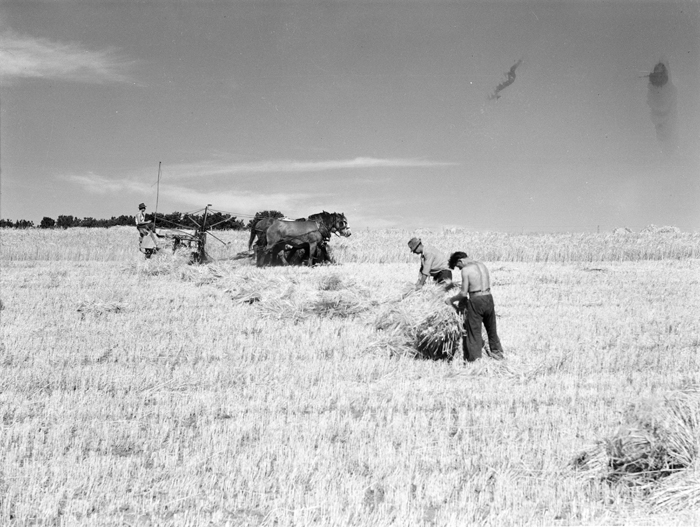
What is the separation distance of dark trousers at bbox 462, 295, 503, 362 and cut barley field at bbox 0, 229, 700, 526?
380 mm

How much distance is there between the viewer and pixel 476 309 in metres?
8.34

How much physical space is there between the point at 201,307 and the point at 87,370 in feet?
18.2

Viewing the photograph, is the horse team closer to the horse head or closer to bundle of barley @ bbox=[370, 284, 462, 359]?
the horse head

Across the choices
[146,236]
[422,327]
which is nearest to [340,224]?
Answer: [146,236]

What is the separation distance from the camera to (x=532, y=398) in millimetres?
6887

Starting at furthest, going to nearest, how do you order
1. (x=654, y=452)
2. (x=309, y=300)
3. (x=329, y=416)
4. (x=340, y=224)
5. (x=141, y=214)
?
(x=340, y=224) → (x=141, y=214) → (x=309, y=300) → (x=329, y=416) → (x=654, y=452)

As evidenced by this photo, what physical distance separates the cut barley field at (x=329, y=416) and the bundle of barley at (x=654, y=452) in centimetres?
1

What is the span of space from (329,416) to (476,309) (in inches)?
121

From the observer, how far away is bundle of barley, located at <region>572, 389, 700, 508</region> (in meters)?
4.38

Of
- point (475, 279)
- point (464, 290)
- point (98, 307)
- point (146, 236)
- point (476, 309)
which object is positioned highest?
point (146, 236)

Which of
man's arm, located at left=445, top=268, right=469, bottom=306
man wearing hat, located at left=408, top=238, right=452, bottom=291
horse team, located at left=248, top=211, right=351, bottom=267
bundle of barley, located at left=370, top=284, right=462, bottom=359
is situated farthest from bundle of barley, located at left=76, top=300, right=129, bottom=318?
horse team, located at left=248, top=211, right=351, bottom=267

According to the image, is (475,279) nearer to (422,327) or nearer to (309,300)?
(422,327)

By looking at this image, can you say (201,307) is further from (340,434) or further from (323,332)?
(340,434)

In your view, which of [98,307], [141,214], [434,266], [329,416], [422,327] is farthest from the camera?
[141,214]
